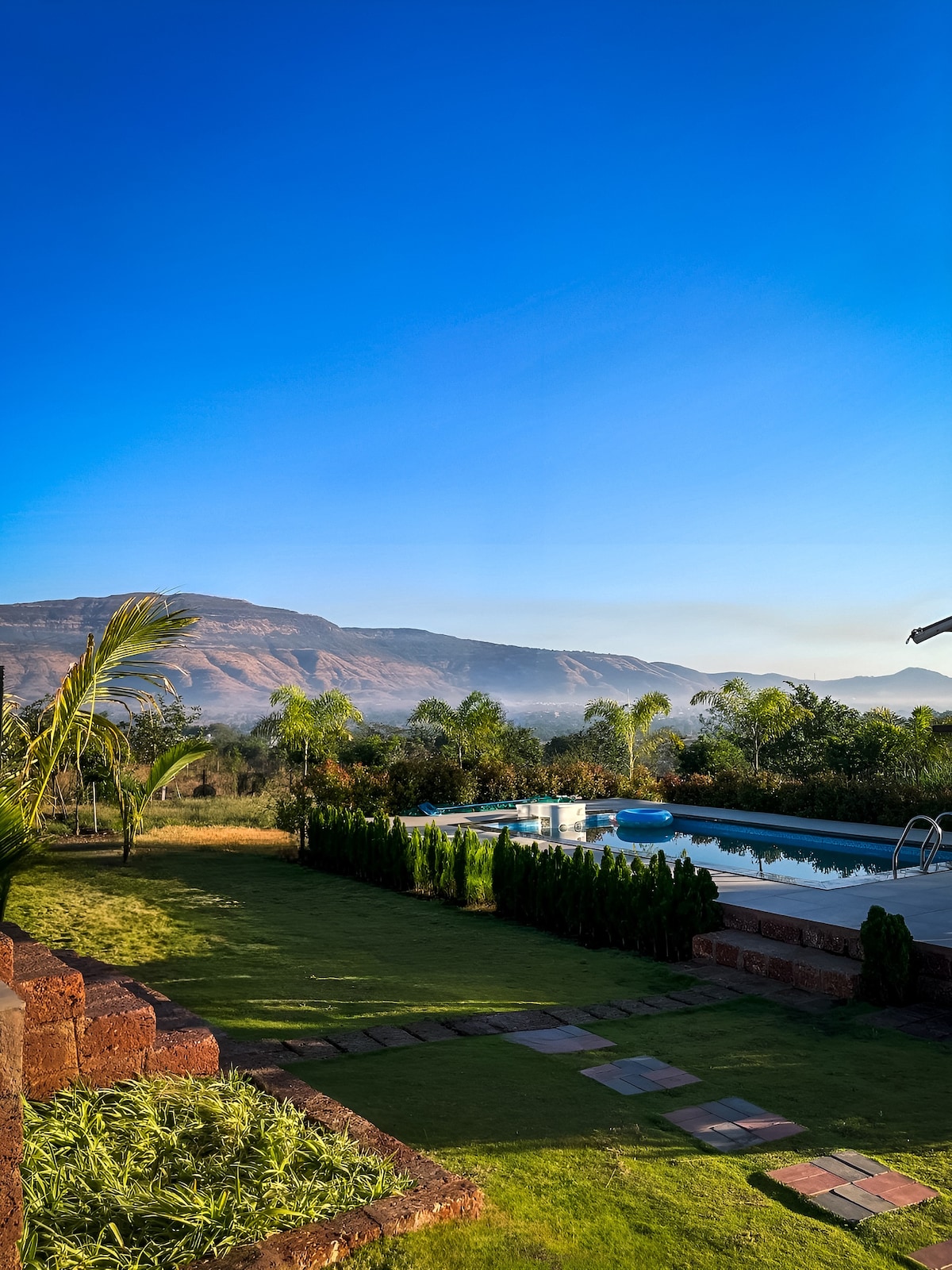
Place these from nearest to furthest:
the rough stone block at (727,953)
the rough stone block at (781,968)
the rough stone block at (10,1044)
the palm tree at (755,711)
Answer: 1. the rough stone block at (10,1044)
2. the rough stone block at (781,968)
3. the rough stone block at (727,953)
4. the palm tree at (755,711)

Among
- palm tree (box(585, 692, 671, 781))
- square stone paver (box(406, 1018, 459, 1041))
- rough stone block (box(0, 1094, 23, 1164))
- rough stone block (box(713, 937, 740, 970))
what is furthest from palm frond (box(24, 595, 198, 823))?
palm tree (box(585, 692, 671, 781))

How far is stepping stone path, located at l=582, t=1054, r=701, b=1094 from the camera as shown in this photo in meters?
4.17

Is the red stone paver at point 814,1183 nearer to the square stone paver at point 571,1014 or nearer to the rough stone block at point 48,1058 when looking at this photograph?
the square stone paver at point 571,1014

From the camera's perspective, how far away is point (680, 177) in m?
15.2

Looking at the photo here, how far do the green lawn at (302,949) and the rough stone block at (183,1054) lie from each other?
1.23m

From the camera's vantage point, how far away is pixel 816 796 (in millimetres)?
14461

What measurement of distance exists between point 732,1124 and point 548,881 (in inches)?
193

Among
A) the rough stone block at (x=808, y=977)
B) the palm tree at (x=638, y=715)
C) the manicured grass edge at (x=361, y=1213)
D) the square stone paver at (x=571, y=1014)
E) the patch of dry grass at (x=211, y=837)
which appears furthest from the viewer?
the palm tree at (x=638, y=715)

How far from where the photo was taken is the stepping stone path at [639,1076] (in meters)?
4.17

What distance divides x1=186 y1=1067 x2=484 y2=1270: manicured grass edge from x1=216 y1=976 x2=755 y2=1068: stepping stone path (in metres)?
0.90

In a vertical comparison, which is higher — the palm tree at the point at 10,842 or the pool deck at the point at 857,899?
the palm tree at the point at 10,842

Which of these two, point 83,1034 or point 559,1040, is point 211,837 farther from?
point 83,1034

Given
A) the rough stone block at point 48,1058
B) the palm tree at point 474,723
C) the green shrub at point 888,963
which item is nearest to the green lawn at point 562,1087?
the green shrub at point 888,963

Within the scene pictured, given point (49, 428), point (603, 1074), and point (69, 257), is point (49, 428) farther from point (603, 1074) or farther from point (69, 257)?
point (603, 1074)
